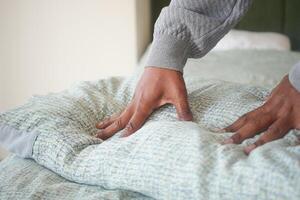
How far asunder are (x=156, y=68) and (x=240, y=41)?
1.53 m

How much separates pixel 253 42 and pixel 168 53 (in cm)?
153

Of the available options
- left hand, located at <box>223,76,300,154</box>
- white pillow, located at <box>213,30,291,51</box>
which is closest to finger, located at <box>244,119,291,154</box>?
left hand, located at <box>223,76,300,154</box>

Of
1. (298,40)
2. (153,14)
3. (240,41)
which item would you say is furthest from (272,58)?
(153,14)

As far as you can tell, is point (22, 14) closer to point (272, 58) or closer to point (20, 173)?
Result: point (272, 58)

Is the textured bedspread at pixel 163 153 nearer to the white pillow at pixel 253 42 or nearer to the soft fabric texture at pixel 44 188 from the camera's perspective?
the soft fabric texture at pixel 44 188

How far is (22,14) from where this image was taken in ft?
7.29

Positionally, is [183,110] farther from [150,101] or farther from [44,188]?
[44,188]

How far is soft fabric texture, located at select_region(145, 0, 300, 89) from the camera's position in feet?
2.77

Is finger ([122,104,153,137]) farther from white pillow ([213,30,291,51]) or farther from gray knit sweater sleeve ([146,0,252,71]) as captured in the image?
white pillow ([213,30,291,51])

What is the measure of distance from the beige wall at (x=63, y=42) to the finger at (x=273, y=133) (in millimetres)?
1627

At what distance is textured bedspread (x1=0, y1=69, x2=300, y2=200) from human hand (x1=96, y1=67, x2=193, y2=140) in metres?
0.02

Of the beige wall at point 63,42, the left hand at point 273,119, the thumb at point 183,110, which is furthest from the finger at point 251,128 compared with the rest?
the beige wall at point 63,42

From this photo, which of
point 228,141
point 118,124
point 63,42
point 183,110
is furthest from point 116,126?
point 63,42

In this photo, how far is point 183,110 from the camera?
0.76 metres
